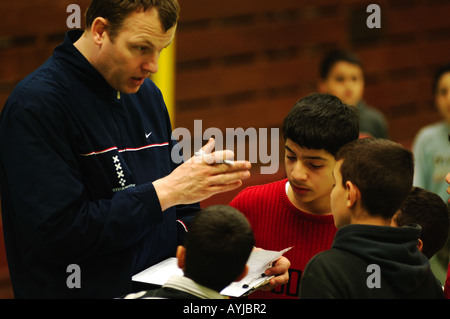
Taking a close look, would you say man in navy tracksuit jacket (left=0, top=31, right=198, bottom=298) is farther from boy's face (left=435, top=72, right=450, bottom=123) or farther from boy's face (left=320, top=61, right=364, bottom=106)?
boy's face (left=320, top=61, right=364, bottom=106)

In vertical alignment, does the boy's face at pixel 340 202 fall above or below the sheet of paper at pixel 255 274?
above

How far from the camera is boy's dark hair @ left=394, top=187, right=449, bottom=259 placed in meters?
2.31

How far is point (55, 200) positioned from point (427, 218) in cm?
133

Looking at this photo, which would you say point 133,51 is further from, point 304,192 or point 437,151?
point 437,151

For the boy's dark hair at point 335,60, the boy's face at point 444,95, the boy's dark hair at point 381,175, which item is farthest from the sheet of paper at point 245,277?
the boy's dark hair at point 335,60

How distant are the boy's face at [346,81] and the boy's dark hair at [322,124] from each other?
112 inches

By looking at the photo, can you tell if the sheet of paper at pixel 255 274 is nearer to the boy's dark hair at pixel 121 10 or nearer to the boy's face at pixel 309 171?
the boy's face at pixel 309 171

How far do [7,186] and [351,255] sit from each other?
1.12 metres

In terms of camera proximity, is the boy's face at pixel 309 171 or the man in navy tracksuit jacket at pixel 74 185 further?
the boy's face at pixel 309 171

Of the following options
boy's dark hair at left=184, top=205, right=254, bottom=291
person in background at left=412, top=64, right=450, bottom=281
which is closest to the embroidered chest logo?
boy's dark hair at left=184, top=205, right=254, bottom=291

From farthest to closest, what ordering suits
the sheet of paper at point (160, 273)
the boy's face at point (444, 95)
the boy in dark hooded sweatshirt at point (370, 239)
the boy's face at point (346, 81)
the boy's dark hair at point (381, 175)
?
the boy's face at point (346, 81) → the boy's face at point (444, 95) → the sheet of paper at point (160, 273) → the boy's dark hair at point (381, 175) → the boy in dark hooded sweatshirt at point (370, 239)

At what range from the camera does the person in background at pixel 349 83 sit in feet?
17.0

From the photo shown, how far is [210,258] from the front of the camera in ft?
5.81
